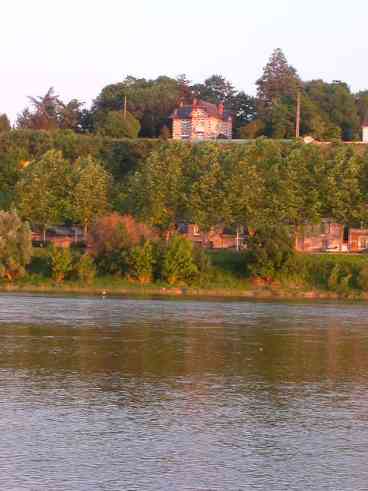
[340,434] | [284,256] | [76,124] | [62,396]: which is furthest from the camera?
[76,124]

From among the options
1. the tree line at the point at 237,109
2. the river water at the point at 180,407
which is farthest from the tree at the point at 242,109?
the river water at the point at 180,407

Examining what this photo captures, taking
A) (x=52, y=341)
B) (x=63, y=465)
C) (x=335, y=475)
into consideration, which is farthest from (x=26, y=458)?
(x=52, y=341)

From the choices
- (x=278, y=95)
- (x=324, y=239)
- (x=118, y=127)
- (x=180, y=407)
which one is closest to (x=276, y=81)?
(x=278, y=95)

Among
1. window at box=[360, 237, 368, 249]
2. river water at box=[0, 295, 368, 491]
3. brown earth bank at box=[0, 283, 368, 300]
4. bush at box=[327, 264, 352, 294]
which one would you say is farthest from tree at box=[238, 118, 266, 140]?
river water at box=[0, 295, 368, 491]

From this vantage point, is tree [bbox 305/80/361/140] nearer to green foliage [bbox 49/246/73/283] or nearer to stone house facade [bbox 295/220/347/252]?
stone house facade [bbox 295/220/347/252]

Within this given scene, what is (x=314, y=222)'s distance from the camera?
342ft

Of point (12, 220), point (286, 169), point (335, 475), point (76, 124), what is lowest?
point (335, 475)

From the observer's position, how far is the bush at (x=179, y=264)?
89.3 metres

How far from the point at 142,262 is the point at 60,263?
761cm

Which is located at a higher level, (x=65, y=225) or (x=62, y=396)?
(x=65, y=225)

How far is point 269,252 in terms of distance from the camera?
8956 centimetres

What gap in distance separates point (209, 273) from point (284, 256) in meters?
Result: 7.49

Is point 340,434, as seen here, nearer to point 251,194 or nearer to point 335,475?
point 335,475

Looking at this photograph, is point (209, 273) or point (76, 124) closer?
point (209, 273)
